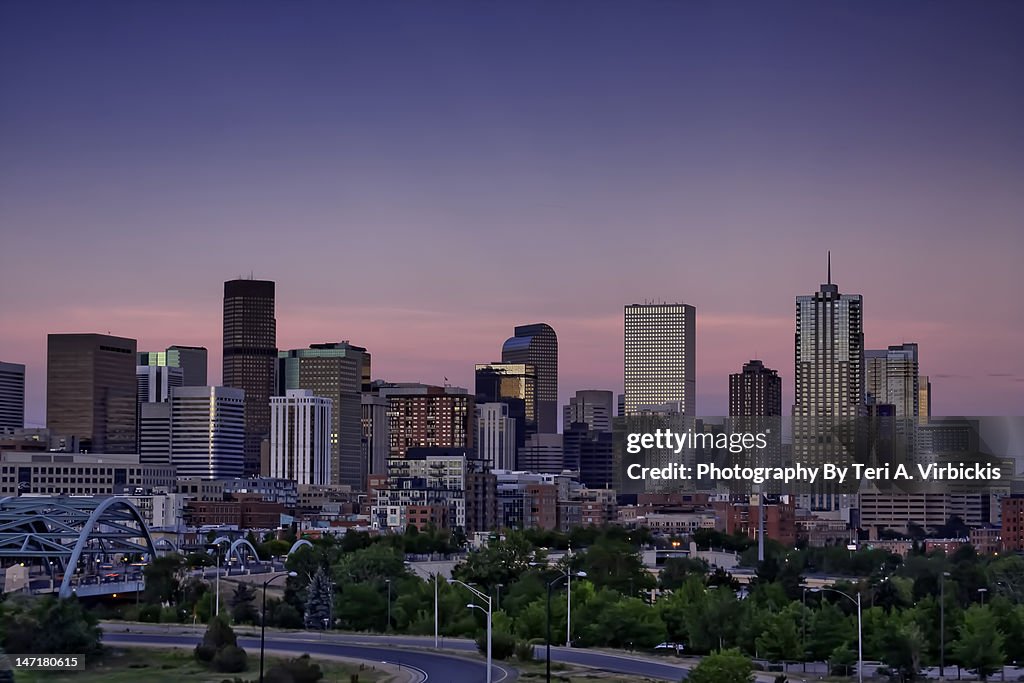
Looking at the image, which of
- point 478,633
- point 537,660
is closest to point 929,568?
point 478,633

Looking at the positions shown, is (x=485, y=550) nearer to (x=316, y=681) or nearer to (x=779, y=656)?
(x=779, y=656)

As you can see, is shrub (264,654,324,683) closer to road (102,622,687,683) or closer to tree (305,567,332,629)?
road (102,622,687,683)

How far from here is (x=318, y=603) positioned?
487 ft

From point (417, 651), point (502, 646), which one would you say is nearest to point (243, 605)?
point (417, 651)

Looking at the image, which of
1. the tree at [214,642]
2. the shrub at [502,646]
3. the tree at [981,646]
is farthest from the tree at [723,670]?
the tree at [214,642]

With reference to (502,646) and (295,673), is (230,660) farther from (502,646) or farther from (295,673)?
(502,646)

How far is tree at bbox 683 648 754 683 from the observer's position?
84562 millimetres

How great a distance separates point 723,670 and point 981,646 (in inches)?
1251

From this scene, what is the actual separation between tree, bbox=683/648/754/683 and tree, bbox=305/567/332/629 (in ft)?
212

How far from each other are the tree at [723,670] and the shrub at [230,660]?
29.6 m

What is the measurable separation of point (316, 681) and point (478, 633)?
3053cm

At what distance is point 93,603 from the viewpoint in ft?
580

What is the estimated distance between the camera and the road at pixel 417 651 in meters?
101

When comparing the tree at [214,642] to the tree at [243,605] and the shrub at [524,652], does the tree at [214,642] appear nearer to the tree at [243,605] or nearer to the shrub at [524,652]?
the shrub at [524,652]
